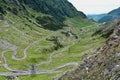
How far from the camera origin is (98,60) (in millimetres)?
47719

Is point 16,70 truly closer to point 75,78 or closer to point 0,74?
point 0,74

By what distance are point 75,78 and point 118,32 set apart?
12.0 m

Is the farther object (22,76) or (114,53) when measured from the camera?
(22,76)

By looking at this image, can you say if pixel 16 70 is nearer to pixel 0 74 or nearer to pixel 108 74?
pixel 0 74

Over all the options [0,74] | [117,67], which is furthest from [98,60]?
[0,74]

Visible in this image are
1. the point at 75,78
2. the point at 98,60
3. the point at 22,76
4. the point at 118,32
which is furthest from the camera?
the point at 22,76

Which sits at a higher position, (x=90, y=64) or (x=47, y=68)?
(x=90, y=64)

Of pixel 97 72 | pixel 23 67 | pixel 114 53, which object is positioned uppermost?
pixel 114 53

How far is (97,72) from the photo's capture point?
43969 mm

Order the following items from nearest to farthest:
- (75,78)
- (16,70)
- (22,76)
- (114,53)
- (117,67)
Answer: (117,67), (114,53), (75,78), (22,76), (16,70)

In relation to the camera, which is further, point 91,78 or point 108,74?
point 91,78

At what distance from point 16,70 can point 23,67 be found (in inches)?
349

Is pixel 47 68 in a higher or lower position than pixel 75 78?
lower

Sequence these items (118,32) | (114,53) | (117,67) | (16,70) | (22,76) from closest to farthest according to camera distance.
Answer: (117,67) < (114,53) < (118,32) < (22,76) < (16,70)
